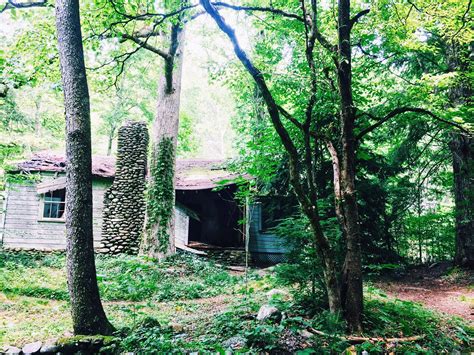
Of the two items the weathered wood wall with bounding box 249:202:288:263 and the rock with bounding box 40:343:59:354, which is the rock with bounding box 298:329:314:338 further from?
the weathered wood wall with bounding box 249:202:288:263

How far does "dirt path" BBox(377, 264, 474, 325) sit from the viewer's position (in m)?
7.58

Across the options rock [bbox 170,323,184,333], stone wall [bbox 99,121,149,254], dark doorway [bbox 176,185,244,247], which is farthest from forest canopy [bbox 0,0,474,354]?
stone wall [bbox 99,121,149,254]

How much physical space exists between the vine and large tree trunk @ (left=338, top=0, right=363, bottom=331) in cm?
871

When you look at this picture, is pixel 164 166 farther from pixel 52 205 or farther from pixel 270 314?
pixel 270 314

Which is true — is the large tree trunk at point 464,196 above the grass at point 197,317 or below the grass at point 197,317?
above

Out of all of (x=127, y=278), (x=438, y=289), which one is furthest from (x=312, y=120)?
(x=438, y=289)

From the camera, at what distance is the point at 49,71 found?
1033cm

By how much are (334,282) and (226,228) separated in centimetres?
1377

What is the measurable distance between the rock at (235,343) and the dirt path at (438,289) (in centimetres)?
472

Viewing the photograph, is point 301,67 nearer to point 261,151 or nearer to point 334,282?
point 261,151

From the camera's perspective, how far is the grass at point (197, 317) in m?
4.27

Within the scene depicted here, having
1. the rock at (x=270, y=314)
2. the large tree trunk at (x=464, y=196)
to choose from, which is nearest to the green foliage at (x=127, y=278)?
the rock at (x=270, y=314)

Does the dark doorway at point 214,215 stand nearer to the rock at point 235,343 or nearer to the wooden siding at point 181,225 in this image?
the wooden siding at point 181,225

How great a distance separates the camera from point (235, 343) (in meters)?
4.30
